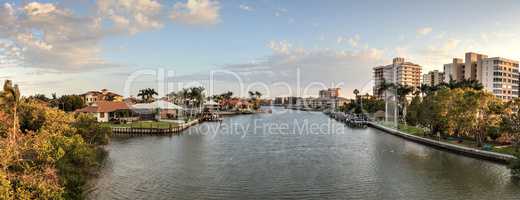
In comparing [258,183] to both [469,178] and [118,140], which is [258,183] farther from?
[118,140]

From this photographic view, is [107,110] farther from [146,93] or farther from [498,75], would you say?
[498,75]

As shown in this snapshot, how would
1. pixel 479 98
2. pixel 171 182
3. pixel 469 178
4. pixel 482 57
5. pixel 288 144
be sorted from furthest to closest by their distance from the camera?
1. pixel 482 57
2. pixel 288 144
3. pixel 479 98
4. pixel 469 178
5. pixel 171 182

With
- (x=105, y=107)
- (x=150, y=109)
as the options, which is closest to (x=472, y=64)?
(x=150, y=109)

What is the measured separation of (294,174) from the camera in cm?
3100

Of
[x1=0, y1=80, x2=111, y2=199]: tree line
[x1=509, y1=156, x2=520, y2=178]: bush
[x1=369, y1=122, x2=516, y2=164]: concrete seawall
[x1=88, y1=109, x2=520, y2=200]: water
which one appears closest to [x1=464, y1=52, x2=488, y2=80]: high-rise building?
[x1=369, y1=122, x2=516, y2=164]: concrete seawall

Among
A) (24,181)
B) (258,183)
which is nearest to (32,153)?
(24,181)

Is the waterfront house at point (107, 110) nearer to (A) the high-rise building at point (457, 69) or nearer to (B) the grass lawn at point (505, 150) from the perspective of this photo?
(B) the grass lawn at point (505, 150)

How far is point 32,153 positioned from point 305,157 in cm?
2717

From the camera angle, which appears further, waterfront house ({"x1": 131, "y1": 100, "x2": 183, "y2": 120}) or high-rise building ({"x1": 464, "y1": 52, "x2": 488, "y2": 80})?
Result: high-rise building ({"x1": 464, "y1": 52, "x2": 488, "y2": 80})

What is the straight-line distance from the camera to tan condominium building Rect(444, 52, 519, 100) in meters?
110

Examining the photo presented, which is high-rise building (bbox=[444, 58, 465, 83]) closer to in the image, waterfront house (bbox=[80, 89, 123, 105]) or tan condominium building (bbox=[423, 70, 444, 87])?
tan condominium building (bbox=[423, 70, 444, 87])

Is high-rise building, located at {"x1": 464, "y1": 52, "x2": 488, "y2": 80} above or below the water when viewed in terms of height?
above

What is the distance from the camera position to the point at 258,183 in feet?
91.5

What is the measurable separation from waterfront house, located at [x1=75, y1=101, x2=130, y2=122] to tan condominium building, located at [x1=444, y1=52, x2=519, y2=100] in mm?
92653
